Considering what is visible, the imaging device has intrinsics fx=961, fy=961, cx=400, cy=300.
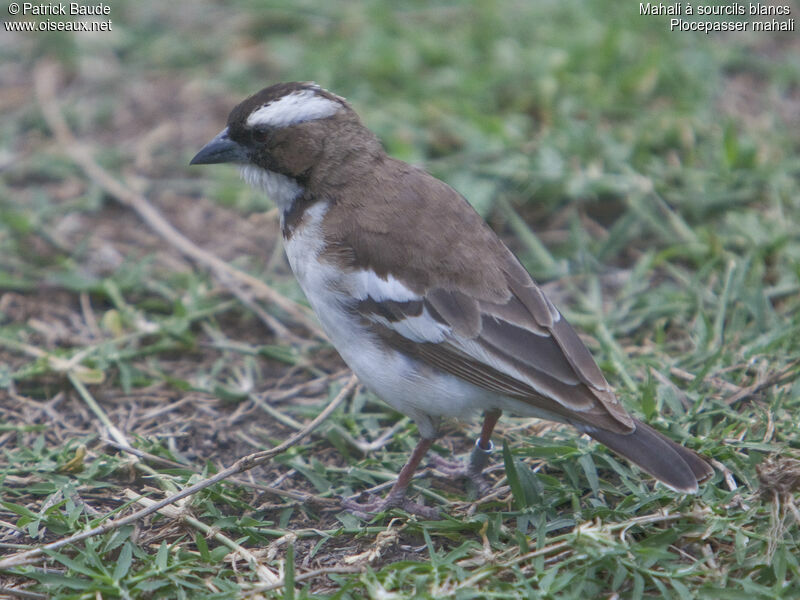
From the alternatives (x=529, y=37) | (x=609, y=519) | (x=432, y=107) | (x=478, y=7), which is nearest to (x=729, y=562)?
(x=609, y=519)

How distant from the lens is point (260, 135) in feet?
16.2

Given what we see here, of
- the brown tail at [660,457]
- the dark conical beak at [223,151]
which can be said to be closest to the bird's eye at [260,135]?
the dark conical beak at [223,151]

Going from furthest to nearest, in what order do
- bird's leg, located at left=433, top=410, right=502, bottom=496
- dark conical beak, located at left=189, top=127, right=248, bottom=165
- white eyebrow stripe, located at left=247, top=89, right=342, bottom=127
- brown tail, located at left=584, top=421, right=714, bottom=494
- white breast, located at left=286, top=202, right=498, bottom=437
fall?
dark conical beak, located at left=189, top=127, right=248, bottom=165
white eyebrow stripe, located at left=247, top=89, right=342, bottom=127
bird's leg, located at left=433, top=410, right=502, bottom=496
white breast, located at left=286, top=202, right=498, bottom=437
brown tail, located at left=584, top=421, right=714, bottom=494

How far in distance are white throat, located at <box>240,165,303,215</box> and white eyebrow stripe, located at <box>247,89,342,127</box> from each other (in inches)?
10.3

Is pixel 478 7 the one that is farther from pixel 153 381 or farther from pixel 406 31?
pixel 153 381

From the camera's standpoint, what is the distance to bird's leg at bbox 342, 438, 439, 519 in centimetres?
443

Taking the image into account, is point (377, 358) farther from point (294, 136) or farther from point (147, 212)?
point (147, 212)

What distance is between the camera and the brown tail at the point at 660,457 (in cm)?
392

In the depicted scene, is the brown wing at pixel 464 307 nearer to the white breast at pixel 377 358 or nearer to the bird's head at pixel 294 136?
the white breast at pixel 377 358

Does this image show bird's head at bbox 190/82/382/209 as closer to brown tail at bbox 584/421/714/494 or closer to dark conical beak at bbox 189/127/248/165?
dark conical beak at bbox 189/127/248/165

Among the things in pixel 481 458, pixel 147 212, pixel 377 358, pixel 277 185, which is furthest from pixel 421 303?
pixel 147 212

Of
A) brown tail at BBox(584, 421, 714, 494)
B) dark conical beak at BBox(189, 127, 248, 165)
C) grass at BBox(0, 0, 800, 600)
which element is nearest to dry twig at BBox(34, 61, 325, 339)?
grass at BBox(0, 0, 800, 600)

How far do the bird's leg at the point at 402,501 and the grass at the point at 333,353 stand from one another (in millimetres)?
96

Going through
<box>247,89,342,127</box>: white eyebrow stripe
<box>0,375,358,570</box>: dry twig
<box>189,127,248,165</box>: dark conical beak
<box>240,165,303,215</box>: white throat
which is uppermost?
<box>247,89,342,127</box>: white eyebrow stripe
